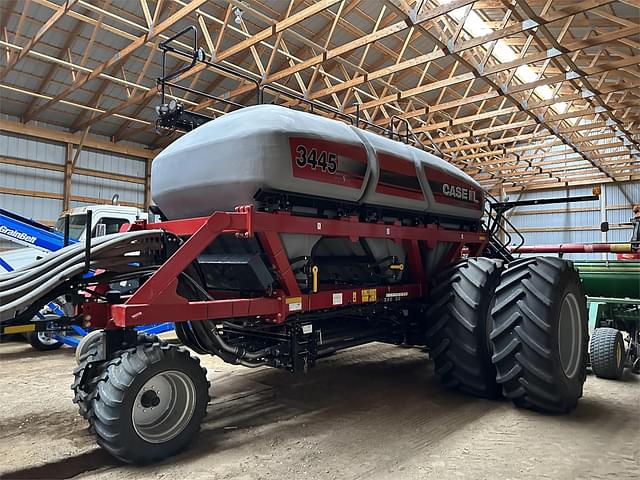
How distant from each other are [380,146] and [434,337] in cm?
189

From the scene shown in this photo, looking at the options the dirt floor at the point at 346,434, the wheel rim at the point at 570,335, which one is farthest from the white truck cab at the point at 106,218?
the wheel rim at the point at 570,335

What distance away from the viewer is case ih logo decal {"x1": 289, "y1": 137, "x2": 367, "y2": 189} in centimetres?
368

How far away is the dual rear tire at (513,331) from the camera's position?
4.02 m

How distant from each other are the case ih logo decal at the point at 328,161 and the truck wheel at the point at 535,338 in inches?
65.9

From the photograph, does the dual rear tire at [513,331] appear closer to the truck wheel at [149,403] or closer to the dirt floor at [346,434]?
the dirt floor at [346,434]

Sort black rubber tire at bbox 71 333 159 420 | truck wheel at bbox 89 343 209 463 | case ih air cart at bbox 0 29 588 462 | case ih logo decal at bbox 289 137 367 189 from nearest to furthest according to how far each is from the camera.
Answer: truck wheel at bbox 89 343 209 463 → black rubber tire at bbox 71 333 159 420 → case ih air cart at bbox 0 29 588 462 → case ih logo decal at bbox 289 137 367 189

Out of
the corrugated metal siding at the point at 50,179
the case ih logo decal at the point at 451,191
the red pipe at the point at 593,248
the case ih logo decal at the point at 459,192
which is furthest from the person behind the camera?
the corrugated metal siding at the point at 50,179

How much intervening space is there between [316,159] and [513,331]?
7.20 ft

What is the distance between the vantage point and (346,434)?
11.8 feet

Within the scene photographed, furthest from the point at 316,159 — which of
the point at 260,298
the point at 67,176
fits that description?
the point at 67,176

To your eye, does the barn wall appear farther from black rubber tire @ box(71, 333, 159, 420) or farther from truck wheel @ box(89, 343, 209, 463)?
black rubber tire @ box(71, 333, 159, 420)

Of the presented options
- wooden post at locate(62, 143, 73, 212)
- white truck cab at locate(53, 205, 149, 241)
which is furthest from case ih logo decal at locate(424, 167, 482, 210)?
wooden post at locate(62, 143, 73, 212)

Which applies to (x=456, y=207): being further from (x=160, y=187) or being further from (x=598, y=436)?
(x=160, y=187)

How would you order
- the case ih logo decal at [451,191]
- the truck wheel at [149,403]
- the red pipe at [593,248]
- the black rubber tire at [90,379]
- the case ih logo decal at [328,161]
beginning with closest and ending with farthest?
the truck wheel at [149,403]
the black rubber tire at [90,379]
the case ih logo decal at [328,161]
the case ih logo decal at [451,191]
the red pipe at [593,248]
